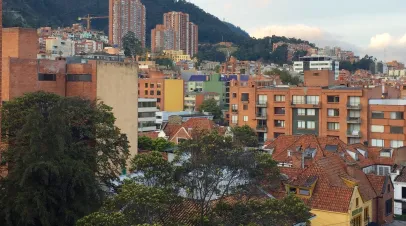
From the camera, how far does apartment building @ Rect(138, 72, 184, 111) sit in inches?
4166

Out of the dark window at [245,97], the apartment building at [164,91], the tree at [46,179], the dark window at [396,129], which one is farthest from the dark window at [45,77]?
the apartment building at [164,91]

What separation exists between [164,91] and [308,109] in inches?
1761

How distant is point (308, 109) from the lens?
66.8 metres

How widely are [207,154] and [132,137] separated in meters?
32.9

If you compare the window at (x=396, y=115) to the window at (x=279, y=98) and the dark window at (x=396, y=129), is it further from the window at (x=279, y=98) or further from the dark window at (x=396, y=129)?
the window at (x=279, y=98)

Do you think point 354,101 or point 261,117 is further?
point 261,117

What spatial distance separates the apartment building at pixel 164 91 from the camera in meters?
106

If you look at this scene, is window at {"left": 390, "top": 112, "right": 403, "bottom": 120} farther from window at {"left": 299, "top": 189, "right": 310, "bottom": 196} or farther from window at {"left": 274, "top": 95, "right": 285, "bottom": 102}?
window at {"left": 299, "top": 189, "right": 310, "bottom": 196}

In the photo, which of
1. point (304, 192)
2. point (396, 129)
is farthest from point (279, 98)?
point (304, 192)

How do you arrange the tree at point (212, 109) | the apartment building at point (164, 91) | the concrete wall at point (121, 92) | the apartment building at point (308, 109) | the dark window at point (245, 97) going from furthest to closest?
the apartment building at point (164, 91) → the tree at point (212, 109) → the dark window at point (245, 97) → the apartment building at point (308, 109) → the concrete wall at point (121, 92)

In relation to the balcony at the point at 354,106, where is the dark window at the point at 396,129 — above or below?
below

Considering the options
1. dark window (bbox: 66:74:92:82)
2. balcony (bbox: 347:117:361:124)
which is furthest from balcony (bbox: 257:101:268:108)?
dark window (bbox: 66:74:92:82)

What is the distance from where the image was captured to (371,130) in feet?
208

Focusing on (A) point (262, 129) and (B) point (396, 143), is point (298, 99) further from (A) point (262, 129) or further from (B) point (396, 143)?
(B) point (396, 143)
